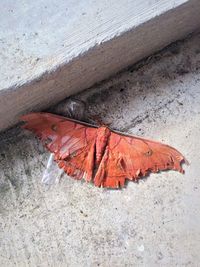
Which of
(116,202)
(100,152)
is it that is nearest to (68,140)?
(100,152)

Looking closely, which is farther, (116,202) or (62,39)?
(116,202)

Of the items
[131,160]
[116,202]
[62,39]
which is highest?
[62,39]

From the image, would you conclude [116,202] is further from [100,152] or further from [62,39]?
[62,39]

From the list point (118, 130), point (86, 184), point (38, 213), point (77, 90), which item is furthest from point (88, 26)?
point (38, 213)

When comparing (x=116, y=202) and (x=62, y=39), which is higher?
(x=62, y=39)

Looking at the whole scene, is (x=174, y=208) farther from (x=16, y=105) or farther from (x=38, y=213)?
(x=16, y=105)

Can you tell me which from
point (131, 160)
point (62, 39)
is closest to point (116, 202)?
point (131, 160)
